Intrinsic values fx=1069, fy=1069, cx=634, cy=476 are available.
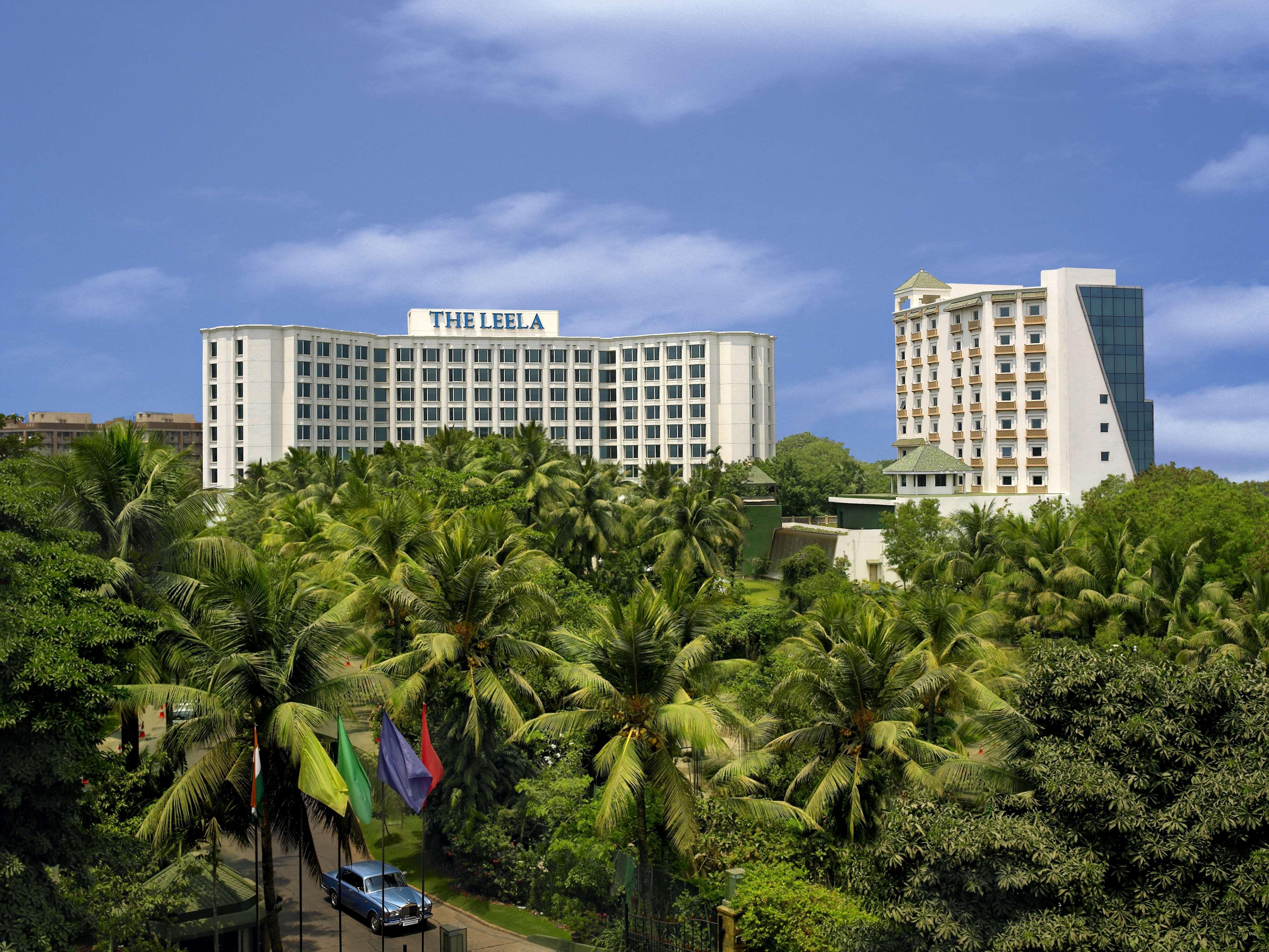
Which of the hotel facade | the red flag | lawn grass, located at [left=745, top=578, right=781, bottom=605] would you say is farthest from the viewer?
the hotel facade

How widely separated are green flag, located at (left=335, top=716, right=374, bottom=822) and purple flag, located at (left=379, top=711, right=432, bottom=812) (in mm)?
909

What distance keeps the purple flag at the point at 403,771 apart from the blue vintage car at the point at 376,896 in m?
3.66

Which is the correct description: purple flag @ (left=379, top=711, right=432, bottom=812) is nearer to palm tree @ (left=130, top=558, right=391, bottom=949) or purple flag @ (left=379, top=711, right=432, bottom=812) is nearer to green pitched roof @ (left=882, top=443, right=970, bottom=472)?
palm tree @ (left=130, top=558, right=391, bottom=949)

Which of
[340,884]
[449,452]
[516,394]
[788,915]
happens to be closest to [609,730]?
[788,915]

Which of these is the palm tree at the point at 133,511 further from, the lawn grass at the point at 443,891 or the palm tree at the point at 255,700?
the lawn grass at the point at 443,891

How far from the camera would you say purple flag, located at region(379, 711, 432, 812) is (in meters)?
24.1

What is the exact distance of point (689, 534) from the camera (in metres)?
62.9

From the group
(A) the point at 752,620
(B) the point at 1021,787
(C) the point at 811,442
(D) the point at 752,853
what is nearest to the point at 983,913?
(B) the point at 1021,787

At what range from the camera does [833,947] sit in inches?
898

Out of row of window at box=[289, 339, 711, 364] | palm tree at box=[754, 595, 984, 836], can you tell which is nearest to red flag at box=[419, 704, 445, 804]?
palm tree at box=[754, 595, 984, 836]

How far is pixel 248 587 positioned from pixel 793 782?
14.5 metres

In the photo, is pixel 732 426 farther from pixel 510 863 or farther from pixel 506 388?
pixel 510 863

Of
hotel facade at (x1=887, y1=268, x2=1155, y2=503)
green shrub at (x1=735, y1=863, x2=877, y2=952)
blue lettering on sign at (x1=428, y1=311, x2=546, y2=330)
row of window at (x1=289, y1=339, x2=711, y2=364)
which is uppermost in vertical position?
blue lettering on sign at (x1=428, y1=311, x2=546, y2=330)

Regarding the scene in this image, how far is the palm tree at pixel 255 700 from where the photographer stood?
22844 millimetres
